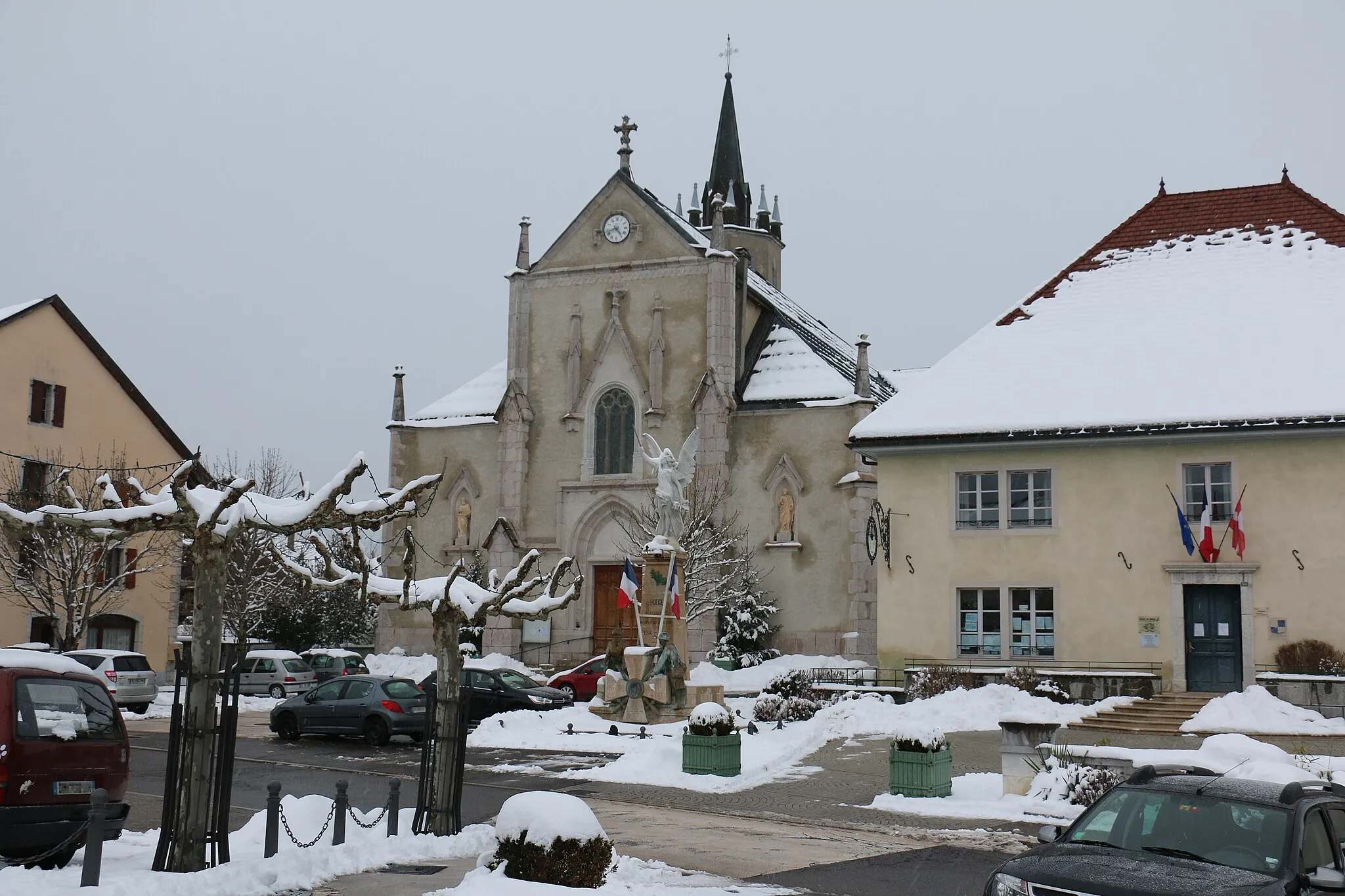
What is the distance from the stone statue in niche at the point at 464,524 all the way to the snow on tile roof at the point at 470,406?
2.82 m

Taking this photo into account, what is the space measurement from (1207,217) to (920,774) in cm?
2049

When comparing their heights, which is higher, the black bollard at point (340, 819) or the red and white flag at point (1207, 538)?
the red and white flag at point (1207, 538)

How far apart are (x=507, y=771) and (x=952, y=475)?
1300cm

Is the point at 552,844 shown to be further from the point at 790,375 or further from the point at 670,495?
the point at 790,375

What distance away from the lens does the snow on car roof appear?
11.6m

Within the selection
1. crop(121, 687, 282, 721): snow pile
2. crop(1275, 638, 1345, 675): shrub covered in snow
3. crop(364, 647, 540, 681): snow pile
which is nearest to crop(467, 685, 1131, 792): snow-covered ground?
crop(1275, 638, 1345, 675): shrub covered in snow

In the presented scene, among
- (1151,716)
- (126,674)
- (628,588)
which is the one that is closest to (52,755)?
(628,588)

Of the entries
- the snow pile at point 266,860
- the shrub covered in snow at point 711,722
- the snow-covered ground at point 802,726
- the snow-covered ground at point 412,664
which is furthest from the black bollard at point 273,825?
the snow-covered ground at point 412,664

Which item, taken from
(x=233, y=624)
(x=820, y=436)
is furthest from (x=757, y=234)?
(x=233, y=624)

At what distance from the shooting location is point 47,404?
39.6 m

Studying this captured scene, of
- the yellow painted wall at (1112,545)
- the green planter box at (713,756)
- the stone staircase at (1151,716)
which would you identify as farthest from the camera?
the yellow painted wall at (1112,545)

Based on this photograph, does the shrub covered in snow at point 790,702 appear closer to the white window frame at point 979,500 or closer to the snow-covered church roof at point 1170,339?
the white window frame at point 979,500

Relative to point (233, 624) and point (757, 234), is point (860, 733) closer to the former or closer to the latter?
point (233, 624)

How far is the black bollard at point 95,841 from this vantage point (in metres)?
9.82
